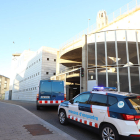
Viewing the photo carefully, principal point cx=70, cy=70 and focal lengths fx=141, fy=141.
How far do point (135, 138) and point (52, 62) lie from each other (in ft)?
111

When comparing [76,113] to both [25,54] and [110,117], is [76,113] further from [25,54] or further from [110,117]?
[25,54]

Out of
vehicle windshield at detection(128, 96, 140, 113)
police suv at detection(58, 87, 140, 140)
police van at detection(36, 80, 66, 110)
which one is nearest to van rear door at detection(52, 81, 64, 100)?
police van at detection(36, 80, 66, 110)

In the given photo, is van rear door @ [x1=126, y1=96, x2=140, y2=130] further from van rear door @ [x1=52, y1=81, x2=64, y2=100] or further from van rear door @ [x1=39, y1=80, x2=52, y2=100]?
van rear door @ [x1=39, y1=80, x2=52, y2=100]

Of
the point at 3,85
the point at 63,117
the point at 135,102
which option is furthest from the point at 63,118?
the point at 3,85


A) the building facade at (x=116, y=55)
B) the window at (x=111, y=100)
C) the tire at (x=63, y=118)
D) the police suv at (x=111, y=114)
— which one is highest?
the building facade at (x=116, y=55)

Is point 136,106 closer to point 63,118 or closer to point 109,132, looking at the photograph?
point 109,132

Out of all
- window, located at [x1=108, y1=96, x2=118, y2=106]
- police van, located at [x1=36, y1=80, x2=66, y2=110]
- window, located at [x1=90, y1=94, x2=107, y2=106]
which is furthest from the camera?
police van, located at [x1=36, y1=80, x2=66, y2=110]

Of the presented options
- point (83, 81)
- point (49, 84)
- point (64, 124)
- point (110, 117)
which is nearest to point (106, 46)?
point (83, 81)

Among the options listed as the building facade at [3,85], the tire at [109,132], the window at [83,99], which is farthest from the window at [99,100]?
the building facade at [3,85]

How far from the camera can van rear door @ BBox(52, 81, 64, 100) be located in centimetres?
1071

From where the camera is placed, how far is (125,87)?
596 inches

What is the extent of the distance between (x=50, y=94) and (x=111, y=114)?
281 inches

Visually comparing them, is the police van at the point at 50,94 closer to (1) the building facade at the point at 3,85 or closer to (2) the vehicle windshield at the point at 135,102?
(2) the vehicle windshield at the point at 135,102

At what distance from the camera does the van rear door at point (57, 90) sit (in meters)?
10.7
